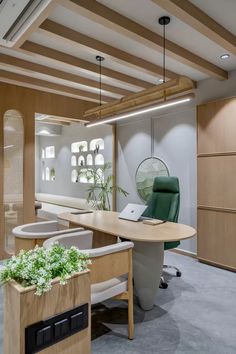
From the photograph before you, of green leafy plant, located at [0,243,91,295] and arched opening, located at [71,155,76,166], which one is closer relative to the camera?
green leafy plant, located at [0,243,91,295]

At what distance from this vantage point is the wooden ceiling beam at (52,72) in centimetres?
340

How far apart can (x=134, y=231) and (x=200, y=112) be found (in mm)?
2448

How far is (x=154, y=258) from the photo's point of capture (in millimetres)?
2592

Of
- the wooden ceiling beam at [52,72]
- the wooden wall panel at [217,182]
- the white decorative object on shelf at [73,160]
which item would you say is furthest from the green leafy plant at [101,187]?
the wooden wall panel at [217,182]

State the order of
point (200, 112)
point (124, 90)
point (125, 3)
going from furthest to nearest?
1. point (124, 90)
2. point (200, 112)
3. point (125, 3)

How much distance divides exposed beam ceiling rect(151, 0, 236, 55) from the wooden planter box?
216cm

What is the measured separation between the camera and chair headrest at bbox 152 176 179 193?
3.49 meters

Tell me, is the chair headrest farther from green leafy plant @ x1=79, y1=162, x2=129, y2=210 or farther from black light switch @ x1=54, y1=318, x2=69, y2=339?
black light switch @ x1=54, y1=318, x2=69, y2=339

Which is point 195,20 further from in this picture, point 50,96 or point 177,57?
point 50,96

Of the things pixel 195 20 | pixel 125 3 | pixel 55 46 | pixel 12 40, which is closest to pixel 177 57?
pixel 195 20

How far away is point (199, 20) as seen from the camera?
2383 millimetres

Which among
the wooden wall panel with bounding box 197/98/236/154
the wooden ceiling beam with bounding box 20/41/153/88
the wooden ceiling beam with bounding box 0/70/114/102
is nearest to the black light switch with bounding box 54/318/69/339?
the wooden ceiling beam with bounding box 20/41/153/88

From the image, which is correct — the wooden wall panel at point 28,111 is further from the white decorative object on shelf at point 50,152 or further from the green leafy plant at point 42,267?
the white decorative object on shelf at point 50,152

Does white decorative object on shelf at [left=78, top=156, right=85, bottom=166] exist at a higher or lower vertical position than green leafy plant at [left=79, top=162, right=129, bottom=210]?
higher
